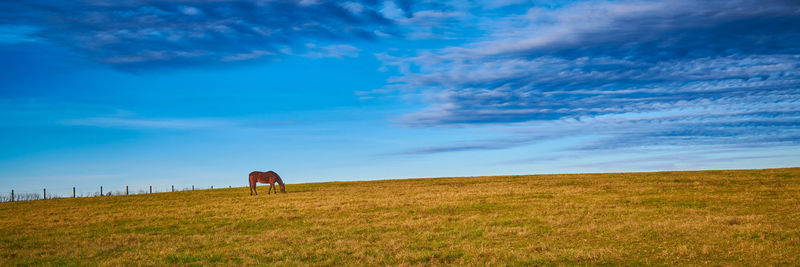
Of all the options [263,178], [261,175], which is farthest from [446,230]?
[261,175]

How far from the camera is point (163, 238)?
2297 centimetres

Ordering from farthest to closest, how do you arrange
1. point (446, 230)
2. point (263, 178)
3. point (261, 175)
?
point (261, 175)
point (263, 178)
point (446, 230)

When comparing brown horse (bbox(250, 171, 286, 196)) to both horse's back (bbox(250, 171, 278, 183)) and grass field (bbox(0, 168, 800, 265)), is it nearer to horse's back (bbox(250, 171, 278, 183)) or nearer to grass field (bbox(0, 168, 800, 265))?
horse's back (bbox(250, 171, 278, 183))

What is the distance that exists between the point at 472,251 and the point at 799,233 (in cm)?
1279

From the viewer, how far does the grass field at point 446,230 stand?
16344 millimetres

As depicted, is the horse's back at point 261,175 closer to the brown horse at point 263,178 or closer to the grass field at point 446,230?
the brown horse at point 263,178

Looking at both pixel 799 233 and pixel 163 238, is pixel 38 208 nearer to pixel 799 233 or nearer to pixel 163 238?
pixel 163 238

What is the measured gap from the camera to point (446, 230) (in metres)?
21.7

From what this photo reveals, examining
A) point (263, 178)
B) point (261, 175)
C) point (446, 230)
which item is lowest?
point (446, 230)

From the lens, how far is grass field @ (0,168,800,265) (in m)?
16.3

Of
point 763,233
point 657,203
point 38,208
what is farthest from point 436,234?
point 38,208

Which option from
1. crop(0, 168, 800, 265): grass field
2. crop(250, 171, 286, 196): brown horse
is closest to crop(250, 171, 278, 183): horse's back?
crop(250, 171, 286, 196): brown horse

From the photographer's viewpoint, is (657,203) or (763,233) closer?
(763,233)

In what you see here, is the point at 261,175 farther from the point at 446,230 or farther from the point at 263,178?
the point at 446,230
